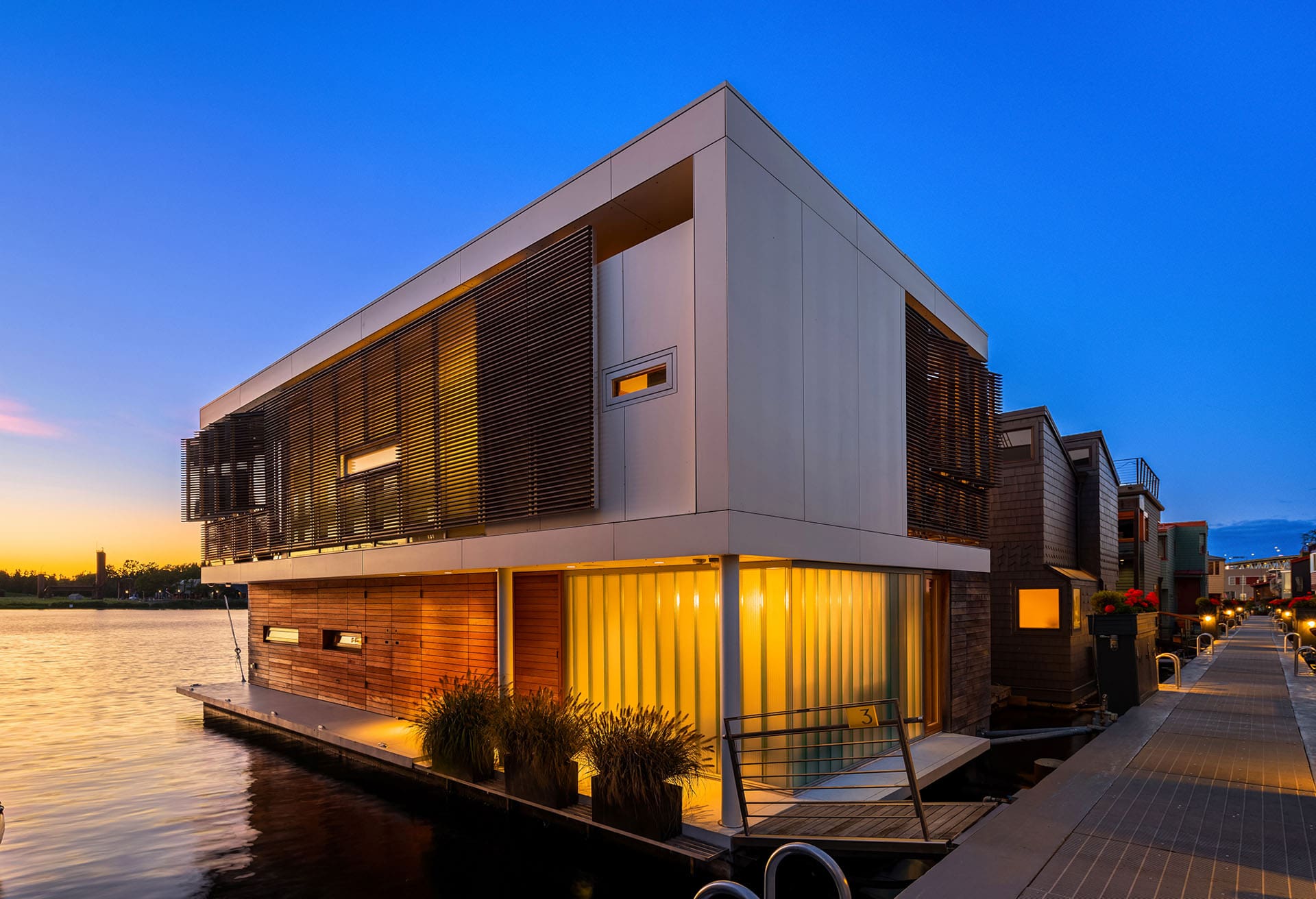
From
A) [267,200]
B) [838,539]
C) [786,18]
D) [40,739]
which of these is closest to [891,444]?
[838,539]

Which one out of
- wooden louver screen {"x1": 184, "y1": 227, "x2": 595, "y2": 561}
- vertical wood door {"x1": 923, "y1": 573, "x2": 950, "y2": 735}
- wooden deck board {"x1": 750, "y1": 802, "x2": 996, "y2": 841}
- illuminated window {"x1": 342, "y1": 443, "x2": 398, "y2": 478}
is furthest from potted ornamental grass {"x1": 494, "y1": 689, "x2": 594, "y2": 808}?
vertical wood door {"x1": 923, "y1": 573, "x2": 950, "y2": 735}

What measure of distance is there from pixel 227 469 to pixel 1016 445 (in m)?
16.9

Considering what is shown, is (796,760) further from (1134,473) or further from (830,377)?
(1134,473)

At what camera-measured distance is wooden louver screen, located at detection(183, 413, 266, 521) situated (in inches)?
635

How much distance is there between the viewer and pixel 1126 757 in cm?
847

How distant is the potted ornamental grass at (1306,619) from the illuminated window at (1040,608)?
1455cm

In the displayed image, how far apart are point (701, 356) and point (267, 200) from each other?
36.4 m

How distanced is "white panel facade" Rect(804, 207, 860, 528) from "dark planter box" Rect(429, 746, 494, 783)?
179 inches

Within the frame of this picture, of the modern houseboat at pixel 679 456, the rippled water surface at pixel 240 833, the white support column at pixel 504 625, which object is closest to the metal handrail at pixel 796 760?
the modern houseboat at pixel 679 456

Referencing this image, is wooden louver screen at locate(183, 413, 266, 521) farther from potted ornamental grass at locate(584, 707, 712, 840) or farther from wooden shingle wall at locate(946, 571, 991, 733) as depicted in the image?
wooden shingle wall at locate(946, 571, 991, 733)

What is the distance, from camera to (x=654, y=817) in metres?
6.46

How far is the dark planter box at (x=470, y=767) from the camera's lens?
852 cm

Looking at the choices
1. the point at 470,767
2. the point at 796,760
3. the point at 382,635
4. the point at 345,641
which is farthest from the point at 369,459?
the point at 796,760

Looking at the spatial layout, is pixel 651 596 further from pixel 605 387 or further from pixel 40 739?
pixel 40 739
